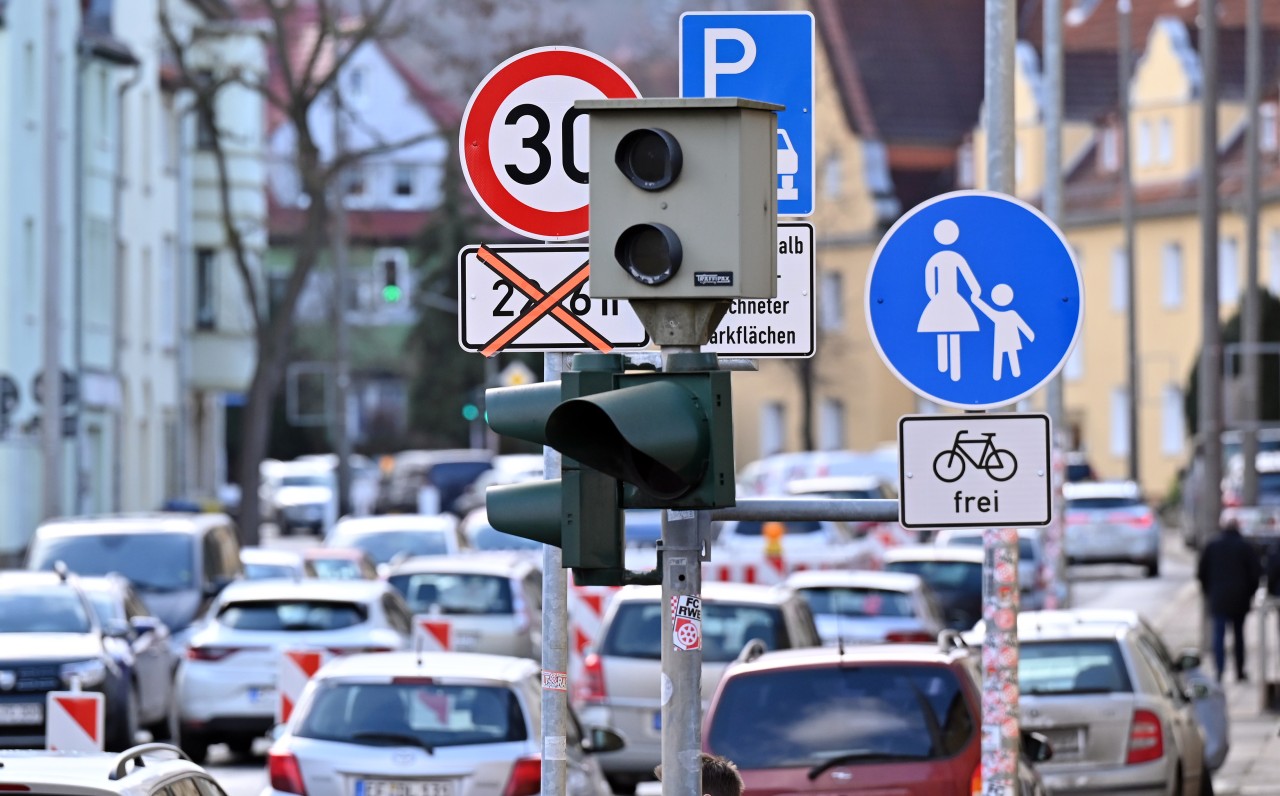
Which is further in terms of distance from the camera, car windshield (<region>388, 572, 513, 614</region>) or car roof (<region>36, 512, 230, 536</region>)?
car roof (<region>36, 512, 230, 536</region>)

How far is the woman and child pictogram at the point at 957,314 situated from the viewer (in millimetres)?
8164

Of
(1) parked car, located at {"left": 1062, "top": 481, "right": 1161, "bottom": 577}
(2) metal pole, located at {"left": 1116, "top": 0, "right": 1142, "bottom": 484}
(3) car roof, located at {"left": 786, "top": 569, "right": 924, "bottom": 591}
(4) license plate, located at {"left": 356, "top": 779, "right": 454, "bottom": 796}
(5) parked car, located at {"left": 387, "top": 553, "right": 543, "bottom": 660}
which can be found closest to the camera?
(4) license plate, located at {"left": 356, "top": 779, "right": 454, "bottom": 796}

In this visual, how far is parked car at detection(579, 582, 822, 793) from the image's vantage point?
1831cm

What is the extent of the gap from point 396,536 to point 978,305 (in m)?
27.7

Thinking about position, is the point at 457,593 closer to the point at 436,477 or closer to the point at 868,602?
the point at 868,602

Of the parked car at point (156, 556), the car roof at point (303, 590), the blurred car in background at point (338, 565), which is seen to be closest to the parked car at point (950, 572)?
the blurred car in background at point (338, 565)

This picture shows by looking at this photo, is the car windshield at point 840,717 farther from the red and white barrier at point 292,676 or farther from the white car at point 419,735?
the red and white barrier at point 292,676

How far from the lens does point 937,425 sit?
7.93m

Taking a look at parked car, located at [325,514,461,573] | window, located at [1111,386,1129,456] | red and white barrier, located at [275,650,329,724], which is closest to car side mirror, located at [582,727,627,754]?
red and white barrier, located at [275,650,329,724]

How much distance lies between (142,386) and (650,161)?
172ft

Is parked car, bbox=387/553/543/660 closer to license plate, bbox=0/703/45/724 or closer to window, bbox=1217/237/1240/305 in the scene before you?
license plate, bbox=0/703/45/724

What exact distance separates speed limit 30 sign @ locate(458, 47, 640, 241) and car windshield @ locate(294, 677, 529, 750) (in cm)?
589

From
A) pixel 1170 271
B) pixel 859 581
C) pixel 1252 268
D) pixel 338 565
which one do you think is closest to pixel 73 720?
pixel 859 581

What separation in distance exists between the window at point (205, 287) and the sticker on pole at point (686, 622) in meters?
57.6
